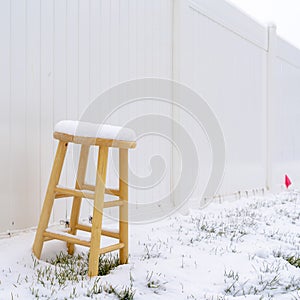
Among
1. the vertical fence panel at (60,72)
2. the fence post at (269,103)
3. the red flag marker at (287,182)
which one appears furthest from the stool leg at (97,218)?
the red flag marker at (287,182)

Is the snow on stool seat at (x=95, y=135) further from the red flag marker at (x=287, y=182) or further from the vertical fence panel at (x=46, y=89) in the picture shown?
the red flag marker at (x=287, y=182)

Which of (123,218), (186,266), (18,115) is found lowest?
(186,266)

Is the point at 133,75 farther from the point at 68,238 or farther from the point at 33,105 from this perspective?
the point at 68,238

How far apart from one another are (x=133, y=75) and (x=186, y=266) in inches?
75.2

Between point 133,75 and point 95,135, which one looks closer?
point 95,135

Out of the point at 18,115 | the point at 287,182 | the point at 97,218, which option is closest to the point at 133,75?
the point at 18,115

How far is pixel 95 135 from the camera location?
7.45ft

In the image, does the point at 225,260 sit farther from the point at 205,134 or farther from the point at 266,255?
the point at 205,134

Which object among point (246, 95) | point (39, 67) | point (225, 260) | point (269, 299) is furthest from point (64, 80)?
point (246, 95)

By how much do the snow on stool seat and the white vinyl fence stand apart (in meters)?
0.55

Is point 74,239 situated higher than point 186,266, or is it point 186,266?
point 74,239

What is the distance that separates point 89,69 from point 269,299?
209cm

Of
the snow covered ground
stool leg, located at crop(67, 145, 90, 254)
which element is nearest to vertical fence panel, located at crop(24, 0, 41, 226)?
the snow covered ground

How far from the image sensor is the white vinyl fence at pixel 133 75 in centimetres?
277
